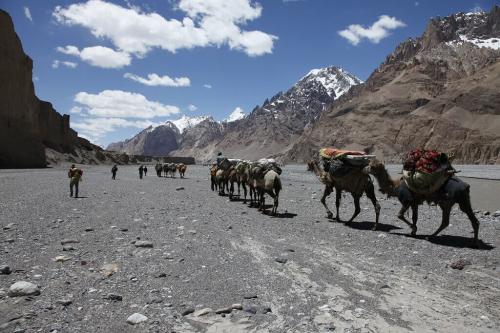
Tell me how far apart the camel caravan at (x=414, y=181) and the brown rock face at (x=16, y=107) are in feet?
207

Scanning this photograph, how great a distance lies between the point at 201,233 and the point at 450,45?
668 ft

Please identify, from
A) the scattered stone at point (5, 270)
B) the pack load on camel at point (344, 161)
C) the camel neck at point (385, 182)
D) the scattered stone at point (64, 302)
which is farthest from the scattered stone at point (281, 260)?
the pack load on camel at point (344, 161)

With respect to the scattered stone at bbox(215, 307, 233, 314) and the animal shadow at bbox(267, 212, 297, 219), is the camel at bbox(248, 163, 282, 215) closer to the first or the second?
the animal shadow at bbox(267, 212, 297, 219)

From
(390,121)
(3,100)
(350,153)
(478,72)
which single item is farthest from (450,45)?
(350,153)

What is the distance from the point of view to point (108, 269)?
7727mm

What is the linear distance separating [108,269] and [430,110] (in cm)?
15075

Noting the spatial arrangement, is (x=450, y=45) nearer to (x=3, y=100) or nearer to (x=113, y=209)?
(x=3, y=100)

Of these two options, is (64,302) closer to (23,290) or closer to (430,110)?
(23,290)

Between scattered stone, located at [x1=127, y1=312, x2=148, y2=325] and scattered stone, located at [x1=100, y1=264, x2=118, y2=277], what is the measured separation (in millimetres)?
1936

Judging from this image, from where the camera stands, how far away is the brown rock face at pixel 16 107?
6588cm

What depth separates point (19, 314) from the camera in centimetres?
570

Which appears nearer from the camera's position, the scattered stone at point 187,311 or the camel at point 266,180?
the scattered stone at point 187,311

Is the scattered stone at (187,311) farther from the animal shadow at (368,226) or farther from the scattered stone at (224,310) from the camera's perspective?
the animal shadow at (368,226)

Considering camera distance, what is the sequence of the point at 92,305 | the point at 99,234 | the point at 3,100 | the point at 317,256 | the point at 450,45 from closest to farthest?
the point at 92,305, the point at 317,256, the point at 99,234, the point at 3,100, the point at 450,45
